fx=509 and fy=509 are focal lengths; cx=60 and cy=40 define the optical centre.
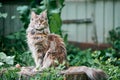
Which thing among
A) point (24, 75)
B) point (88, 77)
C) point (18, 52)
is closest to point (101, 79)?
point (88, 77)

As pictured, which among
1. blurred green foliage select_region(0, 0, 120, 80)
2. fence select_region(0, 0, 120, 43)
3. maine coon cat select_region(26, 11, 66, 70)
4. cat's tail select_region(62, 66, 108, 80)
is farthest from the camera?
fence select_region(0, 0, 120, 43)

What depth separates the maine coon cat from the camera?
313 inches

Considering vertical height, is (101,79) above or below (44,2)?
below

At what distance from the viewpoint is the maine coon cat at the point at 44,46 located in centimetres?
796

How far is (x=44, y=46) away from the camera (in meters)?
8.04

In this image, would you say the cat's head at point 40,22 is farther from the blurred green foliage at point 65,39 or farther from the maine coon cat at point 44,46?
the blurred green foliage at point 65,39

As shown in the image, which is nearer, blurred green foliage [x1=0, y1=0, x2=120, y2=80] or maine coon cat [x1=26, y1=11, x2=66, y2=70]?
maine coon cat [x1=26, y1=11, x2=66, y2=70]

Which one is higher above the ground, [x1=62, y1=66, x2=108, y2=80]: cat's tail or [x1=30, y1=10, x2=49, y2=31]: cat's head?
[x1=30, y1=10, x2=49, y2=31]: cat's head

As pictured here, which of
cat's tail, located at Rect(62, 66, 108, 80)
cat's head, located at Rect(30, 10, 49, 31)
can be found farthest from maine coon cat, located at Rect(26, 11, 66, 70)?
cat's tail, located at Rect(62, 66, 108, 80)

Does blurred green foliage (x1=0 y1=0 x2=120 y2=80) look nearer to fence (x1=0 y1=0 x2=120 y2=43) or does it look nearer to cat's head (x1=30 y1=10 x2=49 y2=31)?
cat's head (x1=30 y1=10 x2=49 y2=31)

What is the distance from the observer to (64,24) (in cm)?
1420

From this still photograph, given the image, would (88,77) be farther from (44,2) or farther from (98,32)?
(98,32)

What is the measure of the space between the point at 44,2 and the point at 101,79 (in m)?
4.11

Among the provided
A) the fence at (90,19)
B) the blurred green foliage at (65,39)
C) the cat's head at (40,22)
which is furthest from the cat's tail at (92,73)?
the fence at (90,19)
